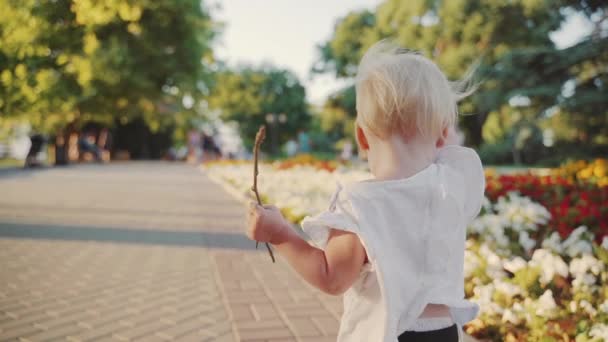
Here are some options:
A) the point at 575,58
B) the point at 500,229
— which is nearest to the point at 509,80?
the point at 575,58

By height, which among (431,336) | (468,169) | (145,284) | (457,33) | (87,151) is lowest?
(145,284)

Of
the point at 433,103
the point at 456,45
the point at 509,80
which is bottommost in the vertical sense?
the point at 433,103

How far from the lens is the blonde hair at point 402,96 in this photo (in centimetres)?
126

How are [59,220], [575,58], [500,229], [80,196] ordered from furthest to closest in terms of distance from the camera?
1. [80,196]
2. [575,58]
3. [59,220]
4. [500,229]

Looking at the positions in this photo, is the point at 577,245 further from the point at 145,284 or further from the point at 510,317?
the point at 145,284

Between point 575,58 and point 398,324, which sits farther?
Answer: point 575,58

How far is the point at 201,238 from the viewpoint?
6.26 m

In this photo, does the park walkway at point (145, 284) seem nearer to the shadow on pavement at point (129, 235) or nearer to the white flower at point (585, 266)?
the shadow on pavement at point (129, 235)

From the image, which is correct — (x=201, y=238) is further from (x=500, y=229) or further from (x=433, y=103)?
(x=433, y=103)

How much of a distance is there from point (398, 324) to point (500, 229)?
342 centimetres

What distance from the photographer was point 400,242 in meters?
1.22

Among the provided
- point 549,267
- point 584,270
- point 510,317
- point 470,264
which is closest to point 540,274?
point 549,267

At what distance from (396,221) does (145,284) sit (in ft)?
11.2

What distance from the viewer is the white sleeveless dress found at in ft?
3.88
